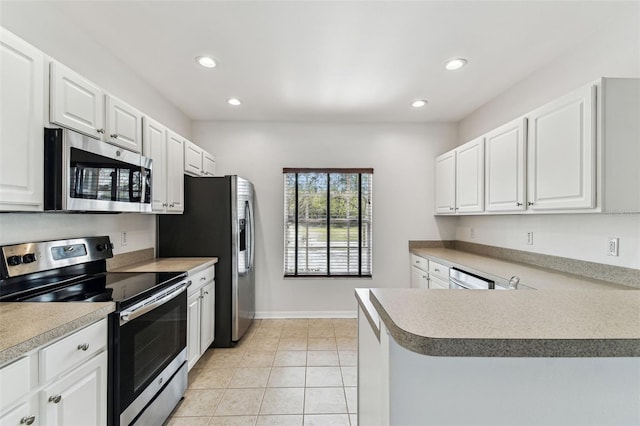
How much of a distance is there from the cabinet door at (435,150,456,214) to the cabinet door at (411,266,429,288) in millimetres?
805

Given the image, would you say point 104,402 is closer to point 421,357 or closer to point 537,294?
point 421,357

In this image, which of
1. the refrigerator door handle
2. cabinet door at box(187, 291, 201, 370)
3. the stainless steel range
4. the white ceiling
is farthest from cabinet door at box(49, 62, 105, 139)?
the refrigerator door handle

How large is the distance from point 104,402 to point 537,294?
6.28 feet

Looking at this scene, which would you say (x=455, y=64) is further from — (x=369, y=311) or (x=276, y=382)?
(x=276, y=382)

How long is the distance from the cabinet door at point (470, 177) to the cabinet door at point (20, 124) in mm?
3264

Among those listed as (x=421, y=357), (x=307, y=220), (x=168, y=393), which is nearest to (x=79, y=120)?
(x=168, y=393)

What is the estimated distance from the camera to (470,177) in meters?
3.07

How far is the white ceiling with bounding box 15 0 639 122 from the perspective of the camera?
182 cm

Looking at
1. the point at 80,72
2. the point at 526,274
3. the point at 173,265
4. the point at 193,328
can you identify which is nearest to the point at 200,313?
the point at 193,328

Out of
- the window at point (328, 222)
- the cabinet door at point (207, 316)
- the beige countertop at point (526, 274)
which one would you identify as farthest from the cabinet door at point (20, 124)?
the beige countertop at point (526, 274)

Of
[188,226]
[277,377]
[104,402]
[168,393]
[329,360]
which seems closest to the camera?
[104,402]

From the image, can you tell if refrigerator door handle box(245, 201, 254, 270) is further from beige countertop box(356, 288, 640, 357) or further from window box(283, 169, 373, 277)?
beige countertop box(356, 288, 640, 357)

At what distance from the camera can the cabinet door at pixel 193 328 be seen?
2.38 metres

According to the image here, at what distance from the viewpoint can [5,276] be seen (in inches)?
58.3
